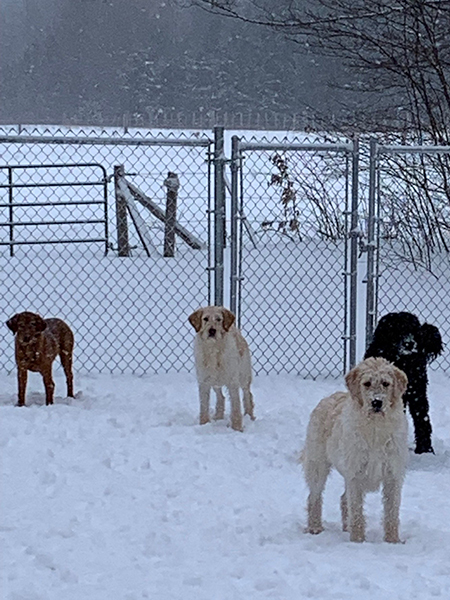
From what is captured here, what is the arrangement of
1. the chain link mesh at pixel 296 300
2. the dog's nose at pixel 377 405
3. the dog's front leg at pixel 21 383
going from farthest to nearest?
the chain link mesh at pixel 296 300 → the dog's front leg at pixel 21 383 → the dog's nose at pixel 377 405

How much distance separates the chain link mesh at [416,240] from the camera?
10.7m

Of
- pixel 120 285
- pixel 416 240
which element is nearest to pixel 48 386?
pixel 120 285

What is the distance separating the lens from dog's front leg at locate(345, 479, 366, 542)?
14.7 feet

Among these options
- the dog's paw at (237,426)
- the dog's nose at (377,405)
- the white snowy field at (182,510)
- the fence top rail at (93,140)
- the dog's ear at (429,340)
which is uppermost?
the fence top rail at (93,140)

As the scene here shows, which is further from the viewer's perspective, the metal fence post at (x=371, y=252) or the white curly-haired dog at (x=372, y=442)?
the metal fence post at (x=371, y=252)

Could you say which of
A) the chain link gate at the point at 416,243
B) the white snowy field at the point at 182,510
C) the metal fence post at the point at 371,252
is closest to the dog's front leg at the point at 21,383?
the white snowy field at the point at 182,510

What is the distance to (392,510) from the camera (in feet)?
14.7

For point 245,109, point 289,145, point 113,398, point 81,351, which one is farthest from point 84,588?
point 245,109

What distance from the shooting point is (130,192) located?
536 inches

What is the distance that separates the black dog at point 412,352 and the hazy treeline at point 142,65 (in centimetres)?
856

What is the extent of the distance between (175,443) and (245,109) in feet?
43.5

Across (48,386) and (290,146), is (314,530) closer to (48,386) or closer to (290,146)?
(48,386)

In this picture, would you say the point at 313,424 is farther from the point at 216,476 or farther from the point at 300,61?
the point at 300,61

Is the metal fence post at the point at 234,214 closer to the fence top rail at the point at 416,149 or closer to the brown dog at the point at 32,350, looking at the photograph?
the fence top rail at the point at 416,149
